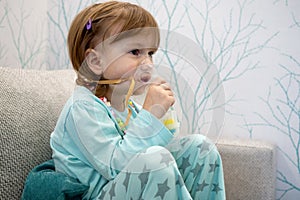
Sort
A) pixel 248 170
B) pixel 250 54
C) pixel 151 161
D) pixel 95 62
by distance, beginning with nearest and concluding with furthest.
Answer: pixel 151 161 < pixel 95 62 < pixel 248 170 < pixel 250 54

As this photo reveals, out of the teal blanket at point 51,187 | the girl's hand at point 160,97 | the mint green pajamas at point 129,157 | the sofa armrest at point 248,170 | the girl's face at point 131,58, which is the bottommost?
the sofa armrest at point 248,170

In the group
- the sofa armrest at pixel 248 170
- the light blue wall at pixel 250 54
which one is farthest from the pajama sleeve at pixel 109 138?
the light blue wall at pixel 250 54

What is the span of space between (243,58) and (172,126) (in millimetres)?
825

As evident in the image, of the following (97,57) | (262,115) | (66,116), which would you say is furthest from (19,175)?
(262,115)

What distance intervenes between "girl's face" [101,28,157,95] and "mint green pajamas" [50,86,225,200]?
0.07 meters

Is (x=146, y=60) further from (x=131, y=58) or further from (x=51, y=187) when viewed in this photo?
(x=51, y=187)

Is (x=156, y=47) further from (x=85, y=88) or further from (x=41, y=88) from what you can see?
(x=41, y=88)

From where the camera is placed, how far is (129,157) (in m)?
0.79

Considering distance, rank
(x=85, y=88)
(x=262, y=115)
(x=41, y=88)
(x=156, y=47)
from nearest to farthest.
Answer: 1. (x=156, y=47)
2. (x=85, y=88)
3. (x=41, y=88)
4. (x=262, y=115)

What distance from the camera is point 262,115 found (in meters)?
1.54

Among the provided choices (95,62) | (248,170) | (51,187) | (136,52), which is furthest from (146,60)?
(248,170)

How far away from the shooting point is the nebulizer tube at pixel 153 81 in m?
0.80

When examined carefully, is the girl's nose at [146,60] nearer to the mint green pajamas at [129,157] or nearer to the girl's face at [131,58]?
the girl's face at [131,58]

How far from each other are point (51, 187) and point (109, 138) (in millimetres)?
160
